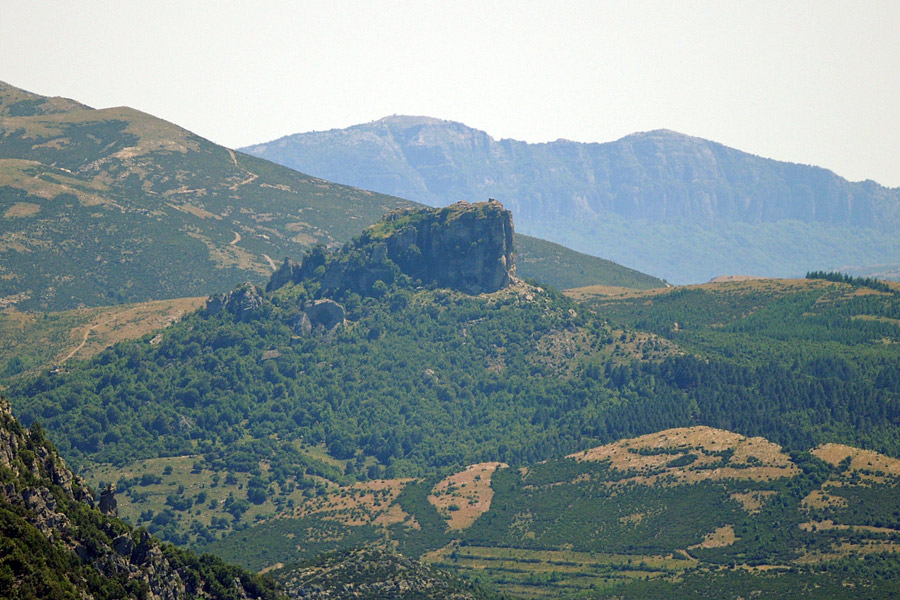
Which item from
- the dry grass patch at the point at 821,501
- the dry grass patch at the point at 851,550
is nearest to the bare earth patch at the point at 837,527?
the dry grass patch at the point at 851,550

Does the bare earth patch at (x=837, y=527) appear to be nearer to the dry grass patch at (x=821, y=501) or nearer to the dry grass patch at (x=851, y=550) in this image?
the dry grass patch at (x=851, y=550)

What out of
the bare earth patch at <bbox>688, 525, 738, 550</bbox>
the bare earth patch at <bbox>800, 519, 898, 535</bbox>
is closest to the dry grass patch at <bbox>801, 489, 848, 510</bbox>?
the bare earth patch at <bbox>800, 519, 898, 535</bbox>

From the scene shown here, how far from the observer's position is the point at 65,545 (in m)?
106

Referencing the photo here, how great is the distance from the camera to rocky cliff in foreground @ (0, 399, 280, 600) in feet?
315

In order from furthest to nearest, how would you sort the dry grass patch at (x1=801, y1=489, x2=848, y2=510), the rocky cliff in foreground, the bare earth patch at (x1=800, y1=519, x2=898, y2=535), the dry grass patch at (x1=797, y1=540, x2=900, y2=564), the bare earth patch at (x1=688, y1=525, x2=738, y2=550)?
1. the dry grass patch at (x1=801, y1=489, x2=848, y2=510)
2. the bare earth patch at (x1=688, y1=525, x2=738, y2=550)
3. the bare earth patch at (x1=800, y1=519, x2=898, y2=535)
4. the dry grass patch at (x1=797, y1=540, x2=900, y2=564)
5. the rocky cliff in foreground

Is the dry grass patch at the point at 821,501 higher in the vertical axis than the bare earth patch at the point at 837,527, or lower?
higher

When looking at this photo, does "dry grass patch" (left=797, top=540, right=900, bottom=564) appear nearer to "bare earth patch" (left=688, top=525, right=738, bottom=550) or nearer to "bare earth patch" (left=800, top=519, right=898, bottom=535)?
"bare earth patch" (left=800, top=519, right=898, bottom=535)

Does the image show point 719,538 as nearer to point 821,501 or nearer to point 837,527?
point 821,501

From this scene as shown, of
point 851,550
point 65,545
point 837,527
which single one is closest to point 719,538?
point 837,527

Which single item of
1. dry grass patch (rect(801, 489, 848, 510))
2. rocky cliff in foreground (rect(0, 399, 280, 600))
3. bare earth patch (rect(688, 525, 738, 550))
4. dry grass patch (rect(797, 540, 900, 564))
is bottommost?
bare earth patch (rect(688, 525, 738, 550))

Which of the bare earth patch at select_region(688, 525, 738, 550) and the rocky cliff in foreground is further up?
the rocky cliff in foreground

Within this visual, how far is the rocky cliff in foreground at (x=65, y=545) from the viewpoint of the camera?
95.9 metres

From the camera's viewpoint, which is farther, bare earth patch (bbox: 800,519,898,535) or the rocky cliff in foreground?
bare earth patch (bbox: 800,519,898,535)

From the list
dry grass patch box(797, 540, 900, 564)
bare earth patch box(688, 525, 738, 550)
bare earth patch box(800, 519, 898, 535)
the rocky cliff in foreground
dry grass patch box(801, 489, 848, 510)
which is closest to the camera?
the rocky cliff in foreground
